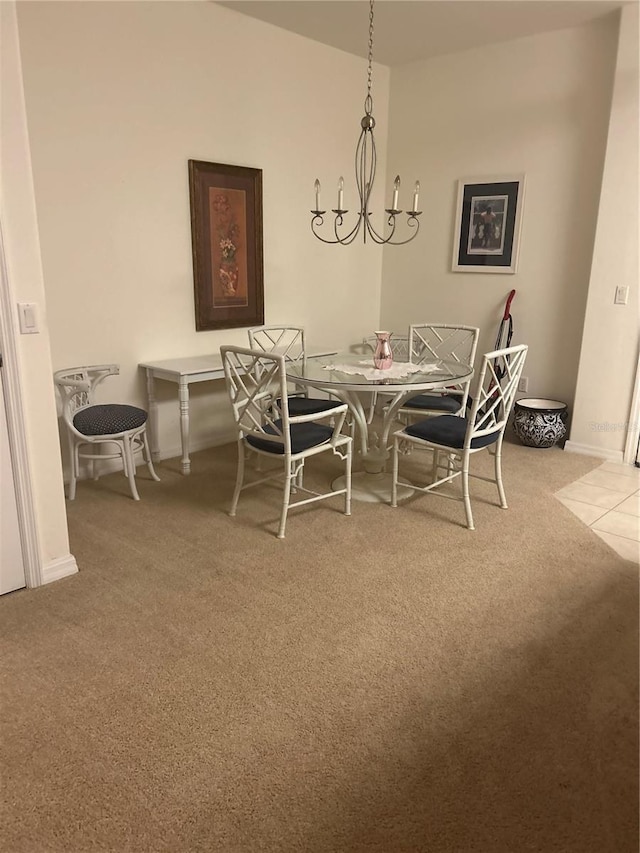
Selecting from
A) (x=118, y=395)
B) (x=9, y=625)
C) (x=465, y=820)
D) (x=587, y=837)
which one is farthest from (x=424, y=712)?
(x=118, y=395)

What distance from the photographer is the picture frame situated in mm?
4789

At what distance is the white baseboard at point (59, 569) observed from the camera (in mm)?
2693

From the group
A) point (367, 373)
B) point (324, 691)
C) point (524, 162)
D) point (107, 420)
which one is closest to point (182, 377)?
point (107, 420)

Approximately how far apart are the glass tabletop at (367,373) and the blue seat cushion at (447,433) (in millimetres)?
257

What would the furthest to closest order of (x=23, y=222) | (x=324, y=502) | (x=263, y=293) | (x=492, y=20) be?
(x=263, y=293) < (x=492, y=20) < (x=324, y=502) < (x=23, y=222)

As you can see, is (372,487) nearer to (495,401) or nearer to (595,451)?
(495,401)

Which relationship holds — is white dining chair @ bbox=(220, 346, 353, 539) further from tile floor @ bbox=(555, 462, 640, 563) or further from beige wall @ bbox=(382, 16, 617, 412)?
beige wall @ bbox=(382, 16, 617, 412)

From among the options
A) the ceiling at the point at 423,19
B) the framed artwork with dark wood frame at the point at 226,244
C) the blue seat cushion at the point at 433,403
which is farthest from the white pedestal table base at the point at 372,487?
the ceiling at the point at 423,19

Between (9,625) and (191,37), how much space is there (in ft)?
11.3

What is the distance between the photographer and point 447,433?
3.33 m

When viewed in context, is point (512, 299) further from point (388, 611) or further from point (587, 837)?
point (587, 837)

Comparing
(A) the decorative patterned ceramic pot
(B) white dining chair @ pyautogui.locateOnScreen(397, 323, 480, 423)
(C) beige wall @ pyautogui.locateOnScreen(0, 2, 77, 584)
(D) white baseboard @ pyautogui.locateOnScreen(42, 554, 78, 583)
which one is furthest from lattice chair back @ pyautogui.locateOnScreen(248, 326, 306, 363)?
(D) white baseboard @ pyautogui.locateOnScreen(42, 554, 78, 583)

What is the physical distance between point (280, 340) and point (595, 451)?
2365 millimetres

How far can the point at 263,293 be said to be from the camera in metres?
4.65
